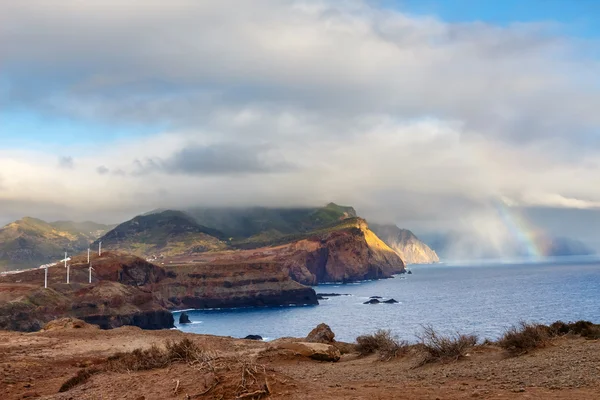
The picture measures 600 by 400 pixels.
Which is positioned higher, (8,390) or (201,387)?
(201,387)

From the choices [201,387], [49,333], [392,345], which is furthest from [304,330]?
[201,387]

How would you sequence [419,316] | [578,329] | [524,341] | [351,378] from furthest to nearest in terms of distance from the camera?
[419,316], [578,329], [524,341], [351,378]

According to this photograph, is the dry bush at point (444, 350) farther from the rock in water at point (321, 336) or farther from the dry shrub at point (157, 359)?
the rock in water at point (321, 336)

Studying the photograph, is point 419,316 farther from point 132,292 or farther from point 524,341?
point 524,341

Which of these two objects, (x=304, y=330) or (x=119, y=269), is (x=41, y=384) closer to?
(x=304, y=330)

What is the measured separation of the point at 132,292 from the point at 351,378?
106m

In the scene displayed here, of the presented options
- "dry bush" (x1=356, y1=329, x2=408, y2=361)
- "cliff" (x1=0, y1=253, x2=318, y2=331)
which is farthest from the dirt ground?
"cliff" (x1=0, y1=253, x2=318, y2=331)

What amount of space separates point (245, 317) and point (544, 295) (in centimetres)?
7515

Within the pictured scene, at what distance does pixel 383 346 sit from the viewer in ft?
60.3

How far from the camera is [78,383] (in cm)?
1622

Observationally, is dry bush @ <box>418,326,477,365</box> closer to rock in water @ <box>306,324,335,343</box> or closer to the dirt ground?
the dirt ground

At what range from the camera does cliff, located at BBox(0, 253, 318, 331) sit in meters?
82.9

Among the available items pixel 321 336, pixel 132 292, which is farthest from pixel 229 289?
pixel 321 336

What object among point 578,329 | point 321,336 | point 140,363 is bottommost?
point 321,336
